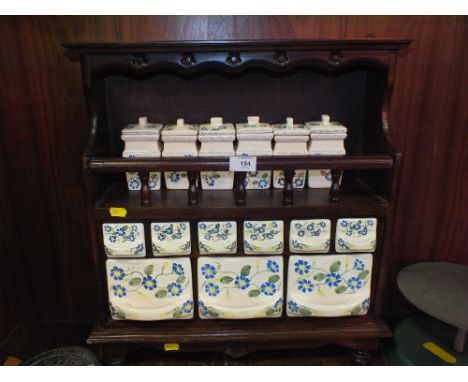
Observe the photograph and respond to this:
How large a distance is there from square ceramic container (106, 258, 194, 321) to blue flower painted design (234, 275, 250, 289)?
0.61 feet

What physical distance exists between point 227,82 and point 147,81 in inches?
13.8

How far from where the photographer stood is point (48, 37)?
66.3 inches

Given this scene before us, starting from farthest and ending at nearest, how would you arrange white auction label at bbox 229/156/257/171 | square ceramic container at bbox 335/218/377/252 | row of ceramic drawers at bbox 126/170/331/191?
row of ceramic drawers at bbox 126/170/331/191 < square ceramic container at bbox 335/218/377/252 < white auction label at bbox 229/156/257/171

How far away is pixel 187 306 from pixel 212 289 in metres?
0.12

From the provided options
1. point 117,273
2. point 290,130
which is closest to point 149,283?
point 117,273

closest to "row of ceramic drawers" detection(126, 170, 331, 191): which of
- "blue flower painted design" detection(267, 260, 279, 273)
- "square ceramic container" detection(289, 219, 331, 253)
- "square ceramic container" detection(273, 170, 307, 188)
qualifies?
"square ceramic container" detection(273, 170, 307, 188)

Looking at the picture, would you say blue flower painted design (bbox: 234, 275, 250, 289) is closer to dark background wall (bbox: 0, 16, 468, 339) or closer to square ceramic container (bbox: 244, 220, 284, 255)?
square ceramic container (bbox: 244, 220, 284, 255)

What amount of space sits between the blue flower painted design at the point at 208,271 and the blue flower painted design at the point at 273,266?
218 mm

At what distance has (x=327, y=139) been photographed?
62.0 inches

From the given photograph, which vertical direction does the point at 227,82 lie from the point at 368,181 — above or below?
above

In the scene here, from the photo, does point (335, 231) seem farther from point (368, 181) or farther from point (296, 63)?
point (296, 63)

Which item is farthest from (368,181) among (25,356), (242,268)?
(25,356)

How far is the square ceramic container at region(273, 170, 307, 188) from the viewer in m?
1.67

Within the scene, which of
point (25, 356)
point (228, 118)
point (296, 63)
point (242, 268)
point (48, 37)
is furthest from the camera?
point (25, 356)
